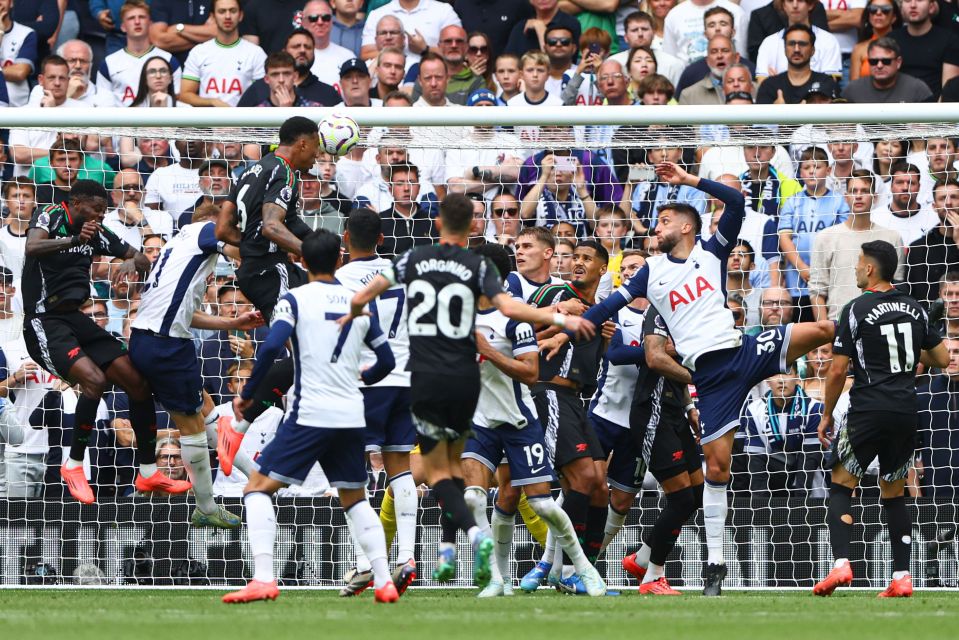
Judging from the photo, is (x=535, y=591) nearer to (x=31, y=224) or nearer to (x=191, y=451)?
(x=191, y=451)

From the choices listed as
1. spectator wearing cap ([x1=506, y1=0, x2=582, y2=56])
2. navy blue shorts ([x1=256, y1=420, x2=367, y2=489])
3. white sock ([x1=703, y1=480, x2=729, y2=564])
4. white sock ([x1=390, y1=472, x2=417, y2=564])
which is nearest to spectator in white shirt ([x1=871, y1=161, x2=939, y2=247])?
white sock ([x1=703, y1=480, x2=729, y2=564])

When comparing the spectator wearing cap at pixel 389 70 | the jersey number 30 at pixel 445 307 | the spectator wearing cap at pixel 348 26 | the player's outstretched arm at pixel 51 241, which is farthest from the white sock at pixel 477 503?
the spectator wearing cap at pixel 348 26

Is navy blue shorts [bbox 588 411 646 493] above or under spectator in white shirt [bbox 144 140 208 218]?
under

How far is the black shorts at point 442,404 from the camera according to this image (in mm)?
8094

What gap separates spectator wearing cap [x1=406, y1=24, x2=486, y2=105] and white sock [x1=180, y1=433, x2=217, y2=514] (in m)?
6.07

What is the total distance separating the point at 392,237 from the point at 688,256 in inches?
127

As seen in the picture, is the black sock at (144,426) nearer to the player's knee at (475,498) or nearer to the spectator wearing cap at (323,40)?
the player's knee at (475,498)

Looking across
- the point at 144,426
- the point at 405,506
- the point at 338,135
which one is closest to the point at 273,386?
the point at 144,426

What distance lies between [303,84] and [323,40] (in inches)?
52.7

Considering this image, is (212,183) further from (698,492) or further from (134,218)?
(698,492)

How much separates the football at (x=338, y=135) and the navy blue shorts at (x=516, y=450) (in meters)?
2.25

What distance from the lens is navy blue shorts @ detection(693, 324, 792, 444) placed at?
9.92 metres

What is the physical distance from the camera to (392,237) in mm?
12344

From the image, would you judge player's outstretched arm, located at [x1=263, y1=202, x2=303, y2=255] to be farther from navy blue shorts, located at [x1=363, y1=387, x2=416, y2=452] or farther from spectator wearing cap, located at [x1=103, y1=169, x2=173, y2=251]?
spectator wearing cap, located at [x1=103, y1=169, x2=173, y2=251]
